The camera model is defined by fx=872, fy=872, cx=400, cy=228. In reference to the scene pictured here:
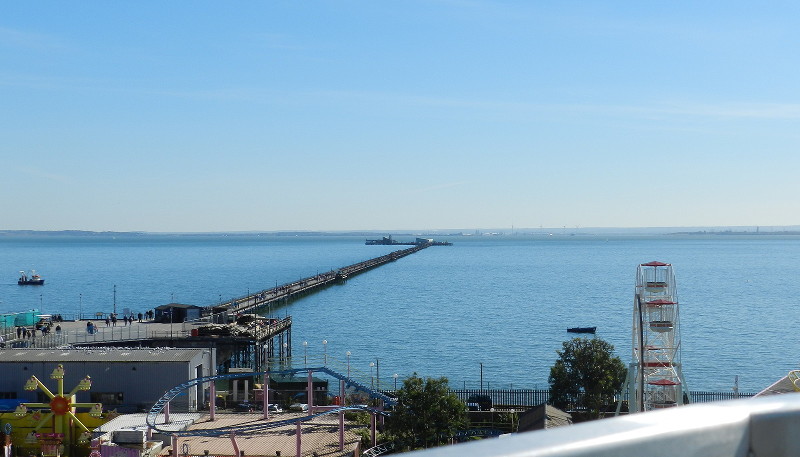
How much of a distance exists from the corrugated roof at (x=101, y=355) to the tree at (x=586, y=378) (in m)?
15.6

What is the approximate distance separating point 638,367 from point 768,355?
34530 mm

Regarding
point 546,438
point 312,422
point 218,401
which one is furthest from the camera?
point 218,401

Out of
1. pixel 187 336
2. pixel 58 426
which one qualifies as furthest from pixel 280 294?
pixel 58 426

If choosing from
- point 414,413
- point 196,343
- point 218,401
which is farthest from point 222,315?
point 414,413

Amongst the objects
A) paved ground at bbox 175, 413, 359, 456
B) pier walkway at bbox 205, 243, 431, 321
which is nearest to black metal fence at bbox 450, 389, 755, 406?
paved ground at bbox 175, 413, 359, 456

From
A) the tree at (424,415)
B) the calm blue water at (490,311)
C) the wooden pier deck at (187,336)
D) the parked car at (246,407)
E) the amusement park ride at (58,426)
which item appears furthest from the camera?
the calm blue water at (490,311)

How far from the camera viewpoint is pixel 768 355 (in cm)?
6150

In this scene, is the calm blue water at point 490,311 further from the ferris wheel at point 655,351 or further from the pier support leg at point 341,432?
the pier support leg at point 341,432

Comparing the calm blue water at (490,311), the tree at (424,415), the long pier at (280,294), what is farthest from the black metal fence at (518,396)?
the long pier at (280,294)

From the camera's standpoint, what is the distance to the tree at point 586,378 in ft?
120

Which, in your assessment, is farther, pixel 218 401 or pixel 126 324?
pixel 126 324

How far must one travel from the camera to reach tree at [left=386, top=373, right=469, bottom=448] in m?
28.8

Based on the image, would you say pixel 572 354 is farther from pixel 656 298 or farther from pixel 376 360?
pixel 376 360

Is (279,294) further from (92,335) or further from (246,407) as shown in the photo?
(246,407)
